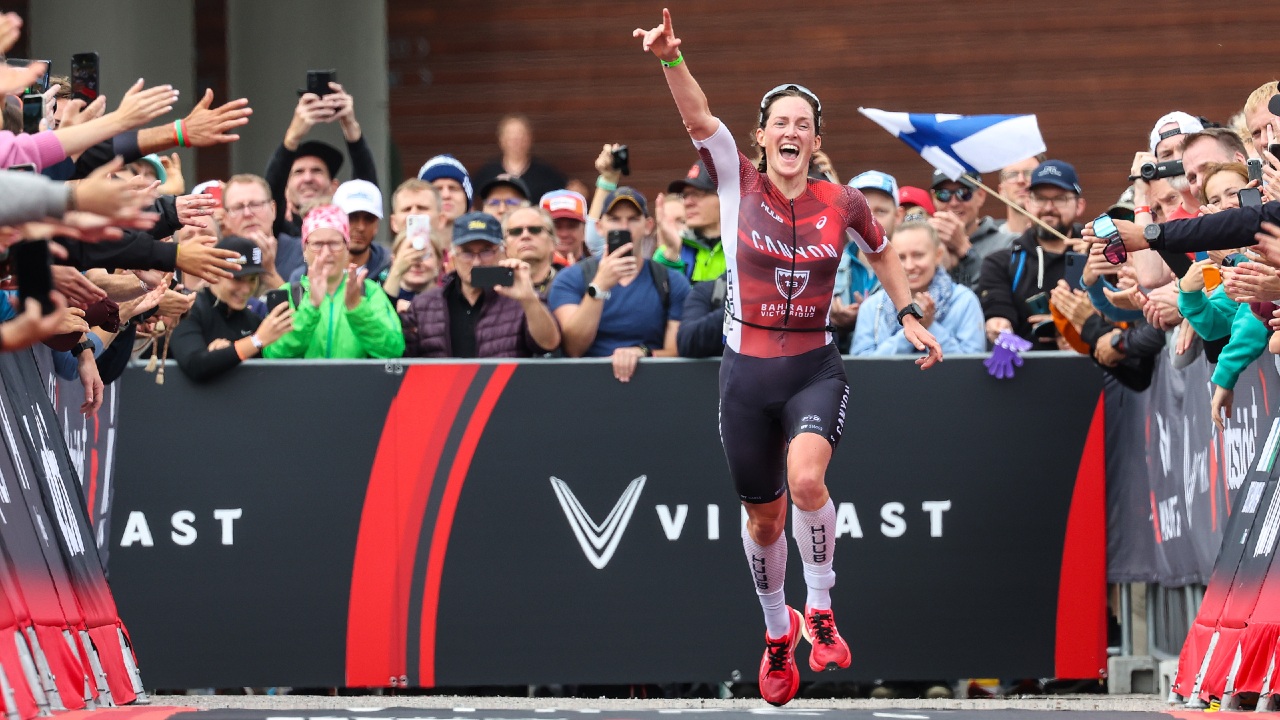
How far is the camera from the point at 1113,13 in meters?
15.8

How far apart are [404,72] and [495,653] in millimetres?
8181

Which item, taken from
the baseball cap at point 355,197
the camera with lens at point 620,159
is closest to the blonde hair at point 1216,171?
the camera with lens at point 620,159

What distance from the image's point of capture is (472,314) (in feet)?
33.1

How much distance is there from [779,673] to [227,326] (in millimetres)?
3931

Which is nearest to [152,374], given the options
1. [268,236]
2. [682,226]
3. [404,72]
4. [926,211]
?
[268,236]

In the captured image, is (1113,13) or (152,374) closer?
(152,374)

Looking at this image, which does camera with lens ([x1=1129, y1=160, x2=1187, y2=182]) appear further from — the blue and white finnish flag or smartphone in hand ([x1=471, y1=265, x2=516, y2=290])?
smartphone in hand ([x1=471, y1=265, x2=516, y2=290])

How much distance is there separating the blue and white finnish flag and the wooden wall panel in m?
4.47

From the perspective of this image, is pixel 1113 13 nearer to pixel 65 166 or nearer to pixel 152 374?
pixel 152 374

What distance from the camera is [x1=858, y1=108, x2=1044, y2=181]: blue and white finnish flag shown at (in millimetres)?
11070

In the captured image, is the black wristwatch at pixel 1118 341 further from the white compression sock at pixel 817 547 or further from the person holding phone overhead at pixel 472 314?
the person holding phone overhead at pixel 472 314

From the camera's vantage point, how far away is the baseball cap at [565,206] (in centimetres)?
1133

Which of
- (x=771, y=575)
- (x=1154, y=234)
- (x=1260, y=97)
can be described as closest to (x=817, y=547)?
(x=771, y=575)

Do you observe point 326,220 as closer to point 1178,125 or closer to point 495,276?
point 495,276
